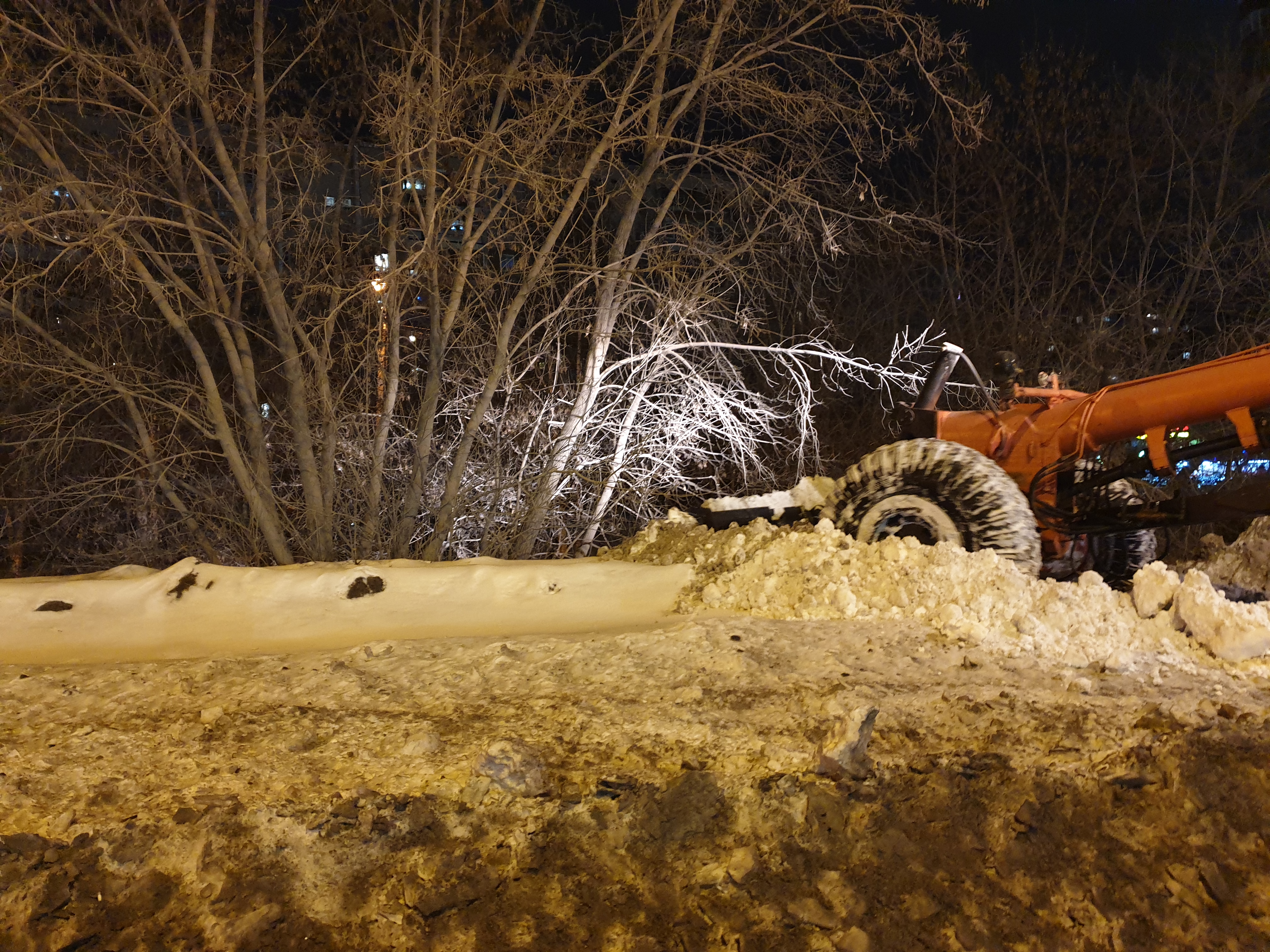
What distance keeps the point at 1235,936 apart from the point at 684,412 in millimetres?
8110

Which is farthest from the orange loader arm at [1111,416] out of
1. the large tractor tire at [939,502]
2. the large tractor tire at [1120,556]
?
the large tractor tire at [1120,556]

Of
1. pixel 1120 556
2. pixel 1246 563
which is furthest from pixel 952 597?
pixel 1246 563

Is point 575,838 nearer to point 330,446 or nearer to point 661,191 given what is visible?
point 330,446

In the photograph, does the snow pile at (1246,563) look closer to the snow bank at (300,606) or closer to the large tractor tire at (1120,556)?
the large tractor tire at (1120,556)

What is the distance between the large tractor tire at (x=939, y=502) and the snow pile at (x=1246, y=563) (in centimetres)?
175

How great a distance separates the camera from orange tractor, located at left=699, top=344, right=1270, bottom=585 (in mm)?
6152

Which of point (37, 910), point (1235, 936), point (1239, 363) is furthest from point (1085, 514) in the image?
point (37, 910)

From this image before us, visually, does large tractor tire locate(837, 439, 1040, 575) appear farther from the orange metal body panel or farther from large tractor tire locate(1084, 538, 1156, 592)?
large tractor tire locate(1084, 538, 1156, 592)

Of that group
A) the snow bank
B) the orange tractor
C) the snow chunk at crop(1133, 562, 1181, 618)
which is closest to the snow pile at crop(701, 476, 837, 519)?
the orange tractor

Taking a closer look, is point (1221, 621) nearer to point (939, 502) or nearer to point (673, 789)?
point (939, 502)

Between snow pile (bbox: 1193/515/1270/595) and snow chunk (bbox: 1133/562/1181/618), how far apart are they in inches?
56.8

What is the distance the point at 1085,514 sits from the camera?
6520mm

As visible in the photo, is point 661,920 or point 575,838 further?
point 575,838

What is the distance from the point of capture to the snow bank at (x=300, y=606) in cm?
584
